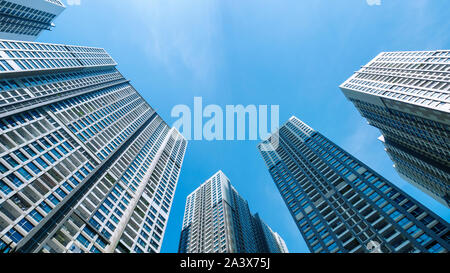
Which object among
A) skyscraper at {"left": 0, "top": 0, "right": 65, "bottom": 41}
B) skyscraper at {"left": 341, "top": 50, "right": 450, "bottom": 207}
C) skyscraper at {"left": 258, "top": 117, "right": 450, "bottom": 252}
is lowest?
skyscraper at {"left": 258, "top": 117, "right": 450, "bottom": 252}

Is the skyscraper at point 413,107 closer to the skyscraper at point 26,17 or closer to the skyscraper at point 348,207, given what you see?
the skyscraper at point 348,207

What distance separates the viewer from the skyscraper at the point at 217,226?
85338mm

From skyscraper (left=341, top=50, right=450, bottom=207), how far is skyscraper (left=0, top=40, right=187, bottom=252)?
67.8 m

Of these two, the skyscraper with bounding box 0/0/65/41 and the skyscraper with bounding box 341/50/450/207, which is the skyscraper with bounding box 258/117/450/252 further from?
the skyscraper with bounding box 0/0/65/41

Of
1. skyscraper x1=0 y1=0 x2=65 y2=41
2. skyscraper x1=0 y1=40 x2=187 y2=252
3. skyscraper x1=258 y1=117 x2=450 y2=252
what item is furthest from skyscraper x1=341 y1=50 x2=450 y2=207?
skyscraper x1=0 y1=0 x2=65 y2=41

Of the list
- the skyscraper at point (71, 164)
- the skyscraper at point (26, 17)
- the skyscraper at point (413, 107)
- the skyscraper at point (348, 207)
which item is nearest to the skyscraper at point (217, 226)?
the skyscraper at point (71, 164)

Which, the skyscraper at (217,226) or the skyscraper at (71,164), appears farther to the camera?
the skyscraper at (217,226)

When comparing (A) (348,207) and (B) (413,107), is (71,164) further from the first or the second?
(B) (413,107)

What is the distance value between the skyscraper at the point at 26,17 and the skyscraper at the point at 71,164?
24500mm

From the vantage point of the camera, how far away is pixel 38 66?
71.7 meters

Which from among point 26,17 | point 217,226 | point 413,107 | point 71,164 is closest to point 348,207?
point 413,107

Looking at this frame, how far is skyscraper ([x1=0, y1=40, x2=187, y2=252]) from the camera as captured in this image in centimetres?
4097

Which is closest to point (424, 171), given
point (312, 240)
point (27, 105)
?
point (312, 240)

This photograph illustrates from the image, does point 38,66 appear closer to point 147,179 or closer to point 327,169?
point 147,179
